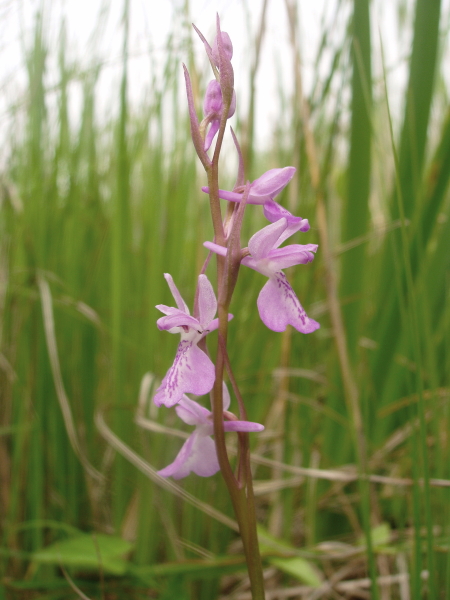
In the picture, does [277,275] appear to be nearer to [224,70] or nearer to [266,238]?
[266,238]

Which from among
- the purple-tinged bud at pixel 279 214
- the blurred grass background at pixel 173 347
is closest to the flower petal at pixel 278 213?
the purple-tinged bud at pixel 279 214

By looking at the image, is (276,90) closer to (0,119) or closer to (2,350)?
(0,119)

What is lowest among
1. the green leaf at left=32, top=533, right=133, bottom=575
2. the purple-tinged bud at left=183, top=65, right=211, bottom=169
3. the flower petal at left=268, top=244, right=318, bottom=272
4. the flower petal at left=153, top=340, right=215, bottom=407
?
the green leaf at left=32, top=533, right=133, bottom=575

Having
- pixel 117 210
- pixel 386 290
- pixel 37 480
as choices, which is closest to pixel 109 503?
pixel 37 480

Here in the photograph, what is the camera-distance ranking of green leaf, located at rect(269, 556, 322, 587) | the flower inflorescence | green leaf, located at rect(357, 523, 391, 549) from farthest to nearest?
green leaf, located at rect(357, 523, 391, 549)
green leaf, located at rect(269, 556, 322, 587)
the flower inflorescence

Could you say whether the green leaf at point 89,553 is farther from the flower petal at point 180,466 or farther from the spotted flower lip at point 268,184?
the spotted flower lip at point 268,184

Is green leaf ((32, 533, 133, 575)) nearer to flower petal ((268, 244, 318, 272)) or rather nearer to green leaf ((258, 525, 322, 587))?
green leaf ((258, 525, 322, 587))

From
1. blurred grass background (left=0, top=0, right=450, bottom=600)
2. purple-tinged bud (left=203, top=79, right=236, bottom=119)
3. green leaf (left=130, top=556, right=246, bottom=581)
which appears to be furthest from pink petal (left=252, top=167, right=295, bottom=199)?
green leaf (left=130, top=556, right=246, bottom=581)
